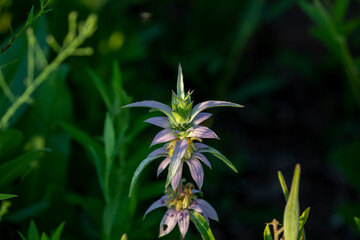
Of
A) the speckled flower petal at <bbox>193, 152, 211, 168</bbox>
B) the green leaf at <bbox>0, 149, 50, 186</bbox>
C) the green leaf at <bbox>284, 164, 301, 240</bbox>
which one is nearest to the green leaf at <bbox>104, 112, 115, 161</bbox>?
the green leaf at <bbox>0, 149, 50, 186</bbox>

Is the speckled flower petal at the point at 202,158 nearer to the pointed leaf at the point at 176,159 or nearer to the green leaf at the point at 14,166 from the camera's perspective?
the pointed leaf at the point at 176,159

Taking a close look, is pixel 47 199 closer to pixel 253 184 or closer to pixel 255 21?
pixel 253 184

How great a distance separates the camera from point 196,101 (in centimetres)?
289

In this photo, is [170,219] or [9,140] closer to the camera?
[170,219]

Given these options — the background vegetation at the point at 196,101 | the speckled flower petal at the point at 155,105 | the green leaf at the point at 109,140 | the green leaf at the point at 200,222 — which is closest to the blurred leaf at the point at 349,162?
the background vegetation at the point at 196,101

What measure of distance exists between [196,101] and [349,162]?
3.06ft

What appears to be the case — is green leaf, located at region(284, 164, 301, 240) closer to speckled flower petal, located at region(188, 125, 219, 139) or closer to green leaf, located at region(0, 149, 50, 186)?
speckled flower petal, located at region(188, 125, 219, 139)

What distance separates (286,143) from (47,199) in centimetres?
178

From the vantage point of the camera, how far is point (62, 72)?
6.62 feet

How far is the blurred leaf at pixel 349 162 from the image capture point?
2.33 m

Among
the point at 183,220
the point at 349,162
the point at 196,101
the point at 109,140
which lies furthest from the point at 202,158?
the point at 196,101

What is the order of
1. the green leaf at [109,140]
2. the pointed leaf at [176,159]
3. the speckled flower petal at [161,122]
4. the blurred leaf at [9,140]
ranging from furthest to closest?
1. the blurred leaf at [9,140]
2. the green leaf at [109,140]
3. the speckled flower petal at [161,122]
4. the pointed leaf at [176,159]

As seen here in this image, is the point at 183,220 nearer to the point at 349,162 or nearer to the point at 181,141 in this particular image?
the point at 181,141

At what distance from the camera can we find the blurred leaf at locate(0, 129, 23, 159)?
153cm
